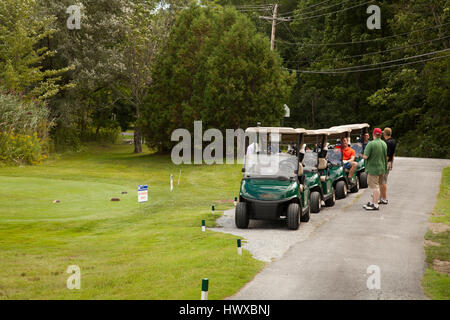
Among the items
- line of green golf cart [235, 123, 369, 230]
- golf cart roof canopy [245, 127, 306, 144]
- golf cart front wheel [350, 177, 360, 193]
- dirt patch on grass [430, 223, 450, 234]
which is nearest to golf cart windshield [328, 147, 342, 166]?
line of green golf cart [235, 123, 369, 230]

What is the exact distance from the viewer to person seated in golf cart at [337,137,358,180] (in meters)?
19.5

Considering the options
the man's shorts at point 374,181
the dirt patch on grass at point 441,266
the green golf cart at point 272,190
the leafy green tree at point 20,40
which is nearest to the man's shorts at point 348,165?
the man's shorts at point 374,181

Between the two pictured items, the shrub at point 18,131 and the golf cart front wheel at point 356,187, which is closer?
the golf cart front wheel at point 356,187

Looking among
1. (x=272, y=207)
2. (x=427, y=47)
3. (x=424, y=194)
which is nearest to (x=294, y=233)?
(x=272, y=207)

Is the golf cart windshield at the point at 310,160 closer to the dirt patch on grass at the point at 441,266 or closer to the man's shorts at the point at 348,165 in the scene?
the man's shorts at the point at 348,165

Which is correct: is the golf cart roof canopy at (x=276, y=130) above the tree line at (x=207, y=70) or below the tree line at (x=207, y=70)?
below

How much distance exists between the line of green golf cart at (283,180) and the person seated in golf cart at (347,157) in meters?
1.99

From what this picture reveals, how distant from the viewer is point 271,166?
13992mm

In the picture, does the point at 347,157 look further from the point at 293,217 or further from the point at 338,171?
the point at 293,217

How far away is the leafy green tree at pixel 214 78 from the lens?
3416cm

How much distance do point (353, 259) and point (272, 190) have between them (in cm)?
368
